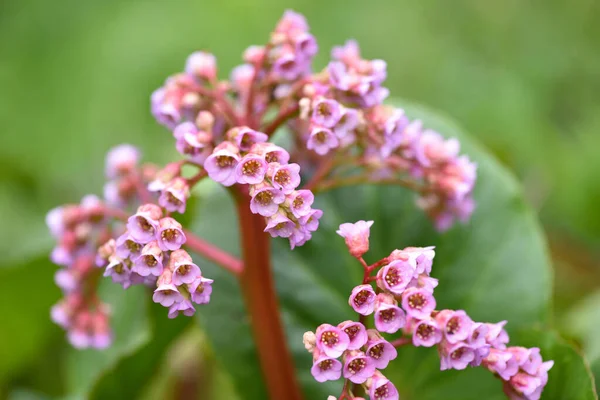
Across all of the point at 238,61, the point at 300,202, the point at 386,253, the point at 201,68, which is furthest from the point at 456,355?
the point at 238,61

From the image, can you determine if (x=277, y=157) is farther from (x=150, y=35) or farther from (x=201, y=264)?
(x=150, y=35)

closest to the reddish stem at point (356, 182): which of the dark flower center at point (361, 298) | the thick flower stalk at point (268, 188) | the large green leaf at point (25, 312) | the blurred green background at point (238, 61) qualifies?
the thick flower stalk at point (268, 188)

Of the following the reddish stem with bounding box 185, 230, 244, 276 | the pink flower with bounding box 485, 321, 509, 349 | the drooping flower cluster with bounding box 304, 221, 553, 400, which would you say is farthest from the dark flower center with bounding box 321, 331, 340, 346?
the reddish stem with bounding box 185, 230, 244, 276

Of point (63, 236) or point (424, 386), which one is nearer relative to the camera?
point (63, 236)

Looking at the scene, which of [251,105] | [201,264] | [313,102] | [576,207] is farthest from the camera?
[576,207]

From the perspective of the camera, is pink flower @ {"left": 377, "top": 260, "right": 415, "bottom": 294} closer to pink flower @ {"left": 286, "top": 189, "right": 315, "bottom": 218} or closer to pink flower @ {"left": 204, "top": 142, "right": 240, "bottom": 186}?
pink flower @ {"left": 286, "top": 189, "right": 315, "bottom": 218}

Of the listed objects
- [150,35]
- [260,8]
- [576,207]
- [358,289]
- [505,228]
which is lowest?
[358,289]

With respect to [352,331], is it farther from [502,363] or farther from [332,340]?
[502,363]

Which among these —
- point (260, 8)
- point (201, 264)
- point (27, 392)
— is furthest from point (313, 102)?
point (260, 8)
